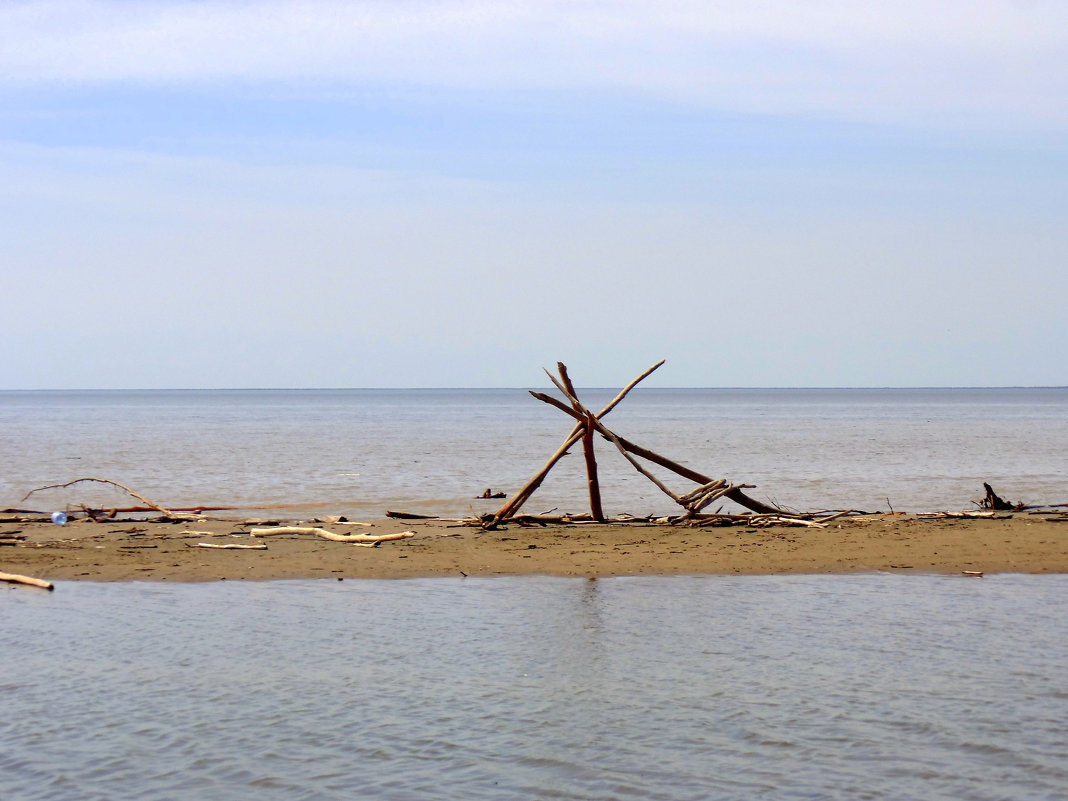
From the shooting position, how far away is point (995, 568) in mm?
14398

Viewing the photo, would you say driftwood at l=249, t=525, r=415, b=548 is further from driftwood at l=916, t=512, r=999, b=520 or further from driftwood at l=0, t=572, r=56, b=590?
driftwood at l=916, t=512, r=999, b=520

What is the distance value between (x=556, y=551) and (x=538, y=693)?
6962 millimetres

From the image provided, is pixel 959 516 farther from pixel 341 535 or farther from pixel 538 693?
pixel 538 693

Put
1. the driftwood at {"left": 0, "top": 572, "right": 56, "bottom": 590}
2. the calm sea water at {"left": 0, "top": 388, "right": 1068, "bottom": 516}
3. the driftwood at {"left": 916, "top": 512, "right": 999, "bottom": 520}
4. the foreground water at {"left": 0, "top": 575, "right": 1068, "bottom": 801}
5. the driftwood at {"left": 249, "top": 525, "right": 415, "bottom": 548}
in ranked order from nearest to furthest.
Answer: the foreground water at {"left": 0, "top": 575, "right": 1068, "bottom": 801}, the driftwood at {"left": 0, "top": 572, "right": 56, "bottom": 590}, the driftwood at {"left": 249, "top": 525, "right": 415, "bottom": 548}, the driftwood at {"left": 916, "top": 512, "right": 999, "bottom": 520}, the calm sea water at {"left": 0, "top": 388, "right": 1068, "bottom": 516}

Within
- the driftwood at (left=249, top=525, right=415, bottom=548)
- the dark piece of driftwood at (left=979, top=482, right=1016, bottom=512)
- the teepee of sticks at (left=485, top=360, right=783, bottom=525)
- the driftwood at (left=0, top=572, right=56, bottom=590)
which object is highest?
the teepee of sticks at (left=485, top=360, right=783, bottom=525)

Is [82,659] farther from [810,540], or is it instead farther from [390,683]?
[810,540]

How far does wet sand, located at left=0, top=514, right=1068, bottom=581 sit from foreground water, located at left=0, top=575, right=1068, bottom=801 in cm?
132

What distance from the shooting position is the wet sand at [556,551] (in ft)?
47.4

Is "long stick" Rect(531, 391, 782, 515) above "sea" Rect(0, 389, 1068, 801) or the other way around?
above

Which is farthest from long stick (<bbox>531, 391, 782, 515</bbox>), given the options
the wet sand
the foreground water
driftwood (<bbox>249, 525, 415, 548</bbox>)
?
the foreground water

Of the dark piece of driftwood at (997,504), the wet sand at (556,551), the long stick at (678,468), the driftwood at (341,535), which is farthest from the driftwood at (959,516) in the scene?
the driftwood at (341,535)

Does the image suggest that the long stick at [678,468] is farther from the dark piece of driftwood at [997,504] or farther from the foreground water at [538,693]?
the foreground water at [538,693]

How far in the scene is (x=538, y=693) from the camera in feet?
29.1

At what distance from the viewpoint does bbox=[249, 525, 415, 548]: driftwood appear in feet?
53.5
